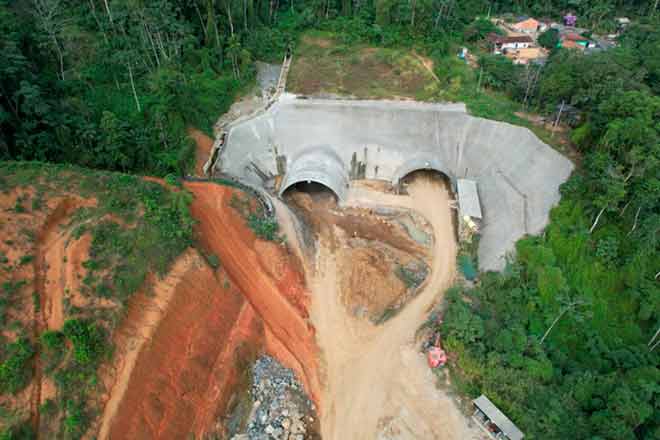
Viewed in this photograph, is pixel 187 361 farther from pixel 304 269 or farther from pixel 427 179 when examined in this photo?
pixel 427 179

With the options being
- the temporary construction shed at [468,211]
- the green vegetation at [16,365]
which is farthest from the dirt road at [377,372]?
the green vegetation at [16,365]

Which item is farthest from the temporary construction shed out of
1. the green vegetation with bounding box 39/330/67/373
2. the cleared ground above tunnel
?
the green vegetation with bounding box 39/330/67/373

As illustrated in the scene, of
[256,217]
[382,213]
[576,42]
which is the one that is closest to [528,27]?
[576,42]

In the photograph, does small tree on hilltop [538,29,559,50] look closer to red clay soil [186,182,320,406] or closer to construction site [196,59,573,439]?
construction site [196,59,573,439]

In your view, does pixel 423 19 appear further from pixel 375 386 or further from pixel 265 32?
pixel 375 386

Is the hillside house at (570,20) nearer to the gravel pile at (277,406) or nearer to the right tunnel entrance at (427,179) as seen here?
the right tunnel entrance at (427,179)
